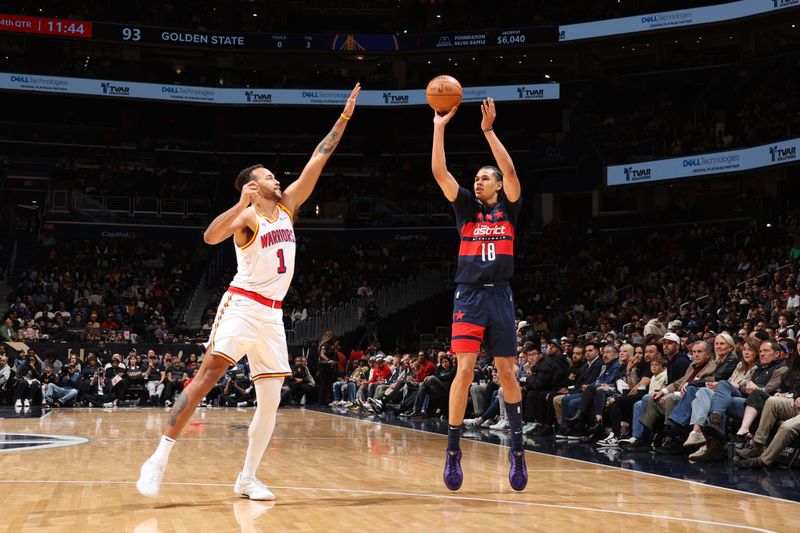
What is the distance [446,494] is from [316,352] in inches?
705

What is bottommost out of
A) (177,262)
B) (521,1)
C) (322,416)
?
(322,416)

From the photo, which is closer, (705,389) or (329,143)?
(329,143)

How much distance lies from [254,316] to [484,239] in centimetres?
183

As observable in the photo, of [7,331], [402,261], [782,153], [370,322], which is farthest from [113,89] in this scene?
[782,153]

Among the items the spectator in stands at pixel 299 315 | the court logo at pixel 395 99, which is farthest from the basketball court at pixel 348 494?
the court logo at pixel 395 99

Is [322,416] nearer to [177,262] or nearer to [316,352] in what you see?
[316,352]

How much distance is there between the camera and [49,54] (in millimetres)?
35938

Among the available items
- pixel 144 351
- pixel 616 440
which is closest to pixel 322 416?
pixel 616 440

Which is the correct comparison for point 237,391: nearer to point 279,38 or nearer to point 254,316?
point 254,316

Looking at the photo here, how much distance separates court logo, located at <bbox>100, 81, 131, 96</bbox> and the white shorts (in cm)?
2972

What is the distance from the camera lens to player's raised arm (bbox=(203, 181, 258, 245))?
5.85 meters

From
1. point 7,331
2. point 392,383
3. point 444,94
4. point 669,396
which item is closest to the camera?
point 444,94

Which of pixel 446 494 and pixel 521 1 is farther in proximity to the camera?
pixel 521 1

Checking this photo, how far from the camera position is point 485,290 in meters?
6.51
